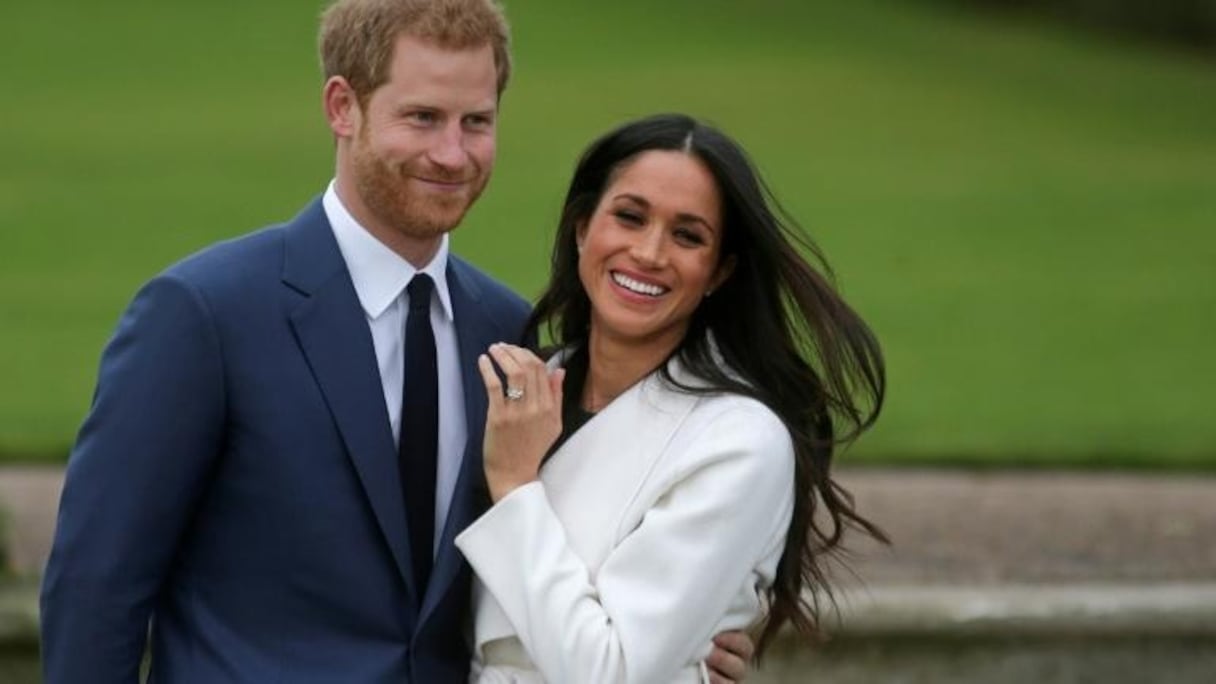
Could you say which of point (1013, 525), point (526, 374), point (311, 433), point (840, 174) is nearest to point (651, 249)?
point (526, 374)

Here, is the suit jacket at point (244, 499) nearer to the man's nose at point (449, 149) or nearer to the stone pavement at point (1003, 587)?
the man's nose at point (449, 149)

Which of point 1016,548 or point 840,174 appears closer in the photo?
point 1016,548

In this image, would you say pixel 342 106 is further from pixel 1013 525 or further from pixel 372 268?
pixel 1013 525

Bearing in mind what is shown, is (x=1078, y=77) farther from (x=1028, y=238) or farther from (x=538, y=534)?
(x=538, y=534)

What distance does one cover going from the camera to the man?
386 centimetres

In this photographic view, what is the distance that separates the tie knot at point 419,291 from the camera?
4086 mm

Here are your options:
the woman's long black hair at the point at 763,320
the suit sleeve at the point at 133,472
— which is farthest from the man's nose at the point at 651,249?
the suit sleeve at the point at 133,472

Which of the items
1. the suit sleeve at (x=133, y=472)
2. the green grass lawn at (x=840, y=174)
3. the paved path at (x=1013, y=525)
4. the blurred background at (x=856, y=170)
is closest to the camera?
the suit sleeve at (x=133, y=472)

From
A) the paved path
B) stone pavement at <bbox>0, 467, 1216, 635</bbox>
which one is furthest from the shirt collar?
the paved path

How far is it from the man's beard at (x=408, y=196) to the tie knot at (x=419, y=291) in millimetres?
83

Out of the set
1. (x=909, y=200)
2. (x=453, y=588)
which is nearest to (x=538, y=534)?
(x=453, y=588)

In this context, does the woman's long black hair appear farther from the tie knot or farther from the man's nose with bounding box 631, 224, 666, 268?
the tie knot

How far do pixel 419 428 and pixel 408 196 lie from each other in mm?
364

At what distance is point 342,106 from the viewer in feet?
13.2
